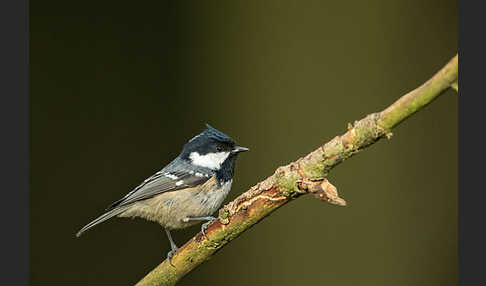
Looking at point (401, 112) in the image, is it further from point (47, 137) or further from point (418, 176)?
point (47, 137)

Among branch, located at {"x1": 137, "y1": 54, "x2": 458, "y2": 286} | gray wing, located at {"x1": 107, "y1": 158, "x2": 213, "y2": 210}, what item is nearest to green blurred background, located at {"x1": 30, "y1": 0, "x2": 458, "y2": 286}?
gray wing, located at {"x1": 107, "y1": 158, "x2": 213, "y2": 210}

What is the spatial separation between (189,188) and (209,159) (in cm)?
12

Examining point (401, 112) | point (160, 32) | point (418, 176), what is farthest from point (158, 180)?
point (418, 176)

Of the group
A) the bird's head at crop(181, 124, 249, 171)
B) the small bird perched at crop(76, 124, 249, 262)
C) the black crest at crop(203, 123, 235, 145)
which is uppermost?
the black crest at crop(203, 123, 235, 145)

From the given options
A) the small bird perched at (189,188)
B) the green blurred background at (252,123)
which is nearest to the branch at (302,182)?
the small bird perched at (189,188)

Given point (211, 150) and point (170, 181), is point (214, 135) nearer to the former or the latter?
point (211, 150)

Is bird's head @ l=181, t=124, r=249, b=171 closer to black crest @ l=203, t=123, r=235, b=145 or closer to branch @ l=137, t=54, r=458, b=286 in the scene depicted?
black crest @ l=203, t=123, r=235, b=145

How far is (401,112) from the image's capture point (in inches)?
30.6

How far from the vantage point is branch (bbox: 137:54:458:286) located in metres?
0.76

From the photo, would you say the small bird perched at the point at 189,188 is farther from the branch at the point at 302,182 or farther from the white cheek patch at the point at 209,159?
the branch at the point at 302,182

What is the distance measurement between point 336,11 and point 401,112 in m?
1.23

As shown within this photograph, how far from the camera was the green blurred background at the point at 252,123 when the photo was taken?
66.9 inches

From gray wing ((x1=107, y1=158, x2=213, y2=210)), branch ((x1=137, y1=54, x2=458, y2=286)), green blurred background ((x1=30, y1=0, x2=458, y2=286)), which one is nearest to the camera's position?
branch ((x1=137, y1=54, x2=458, y2=286))

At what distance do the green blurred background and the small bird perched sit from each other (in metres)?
0.37
